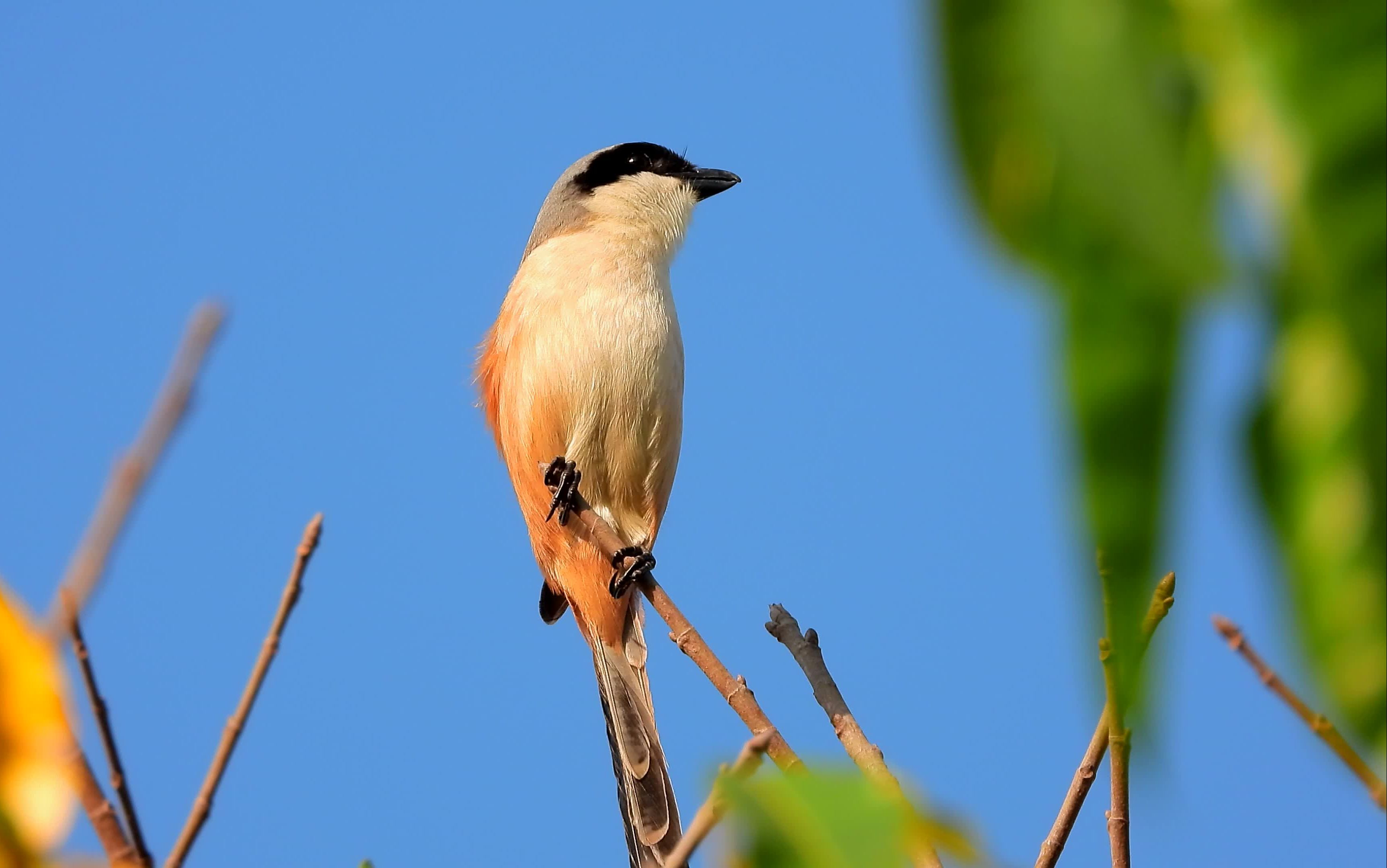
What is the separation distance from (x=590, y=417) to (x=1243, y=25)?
4294 mm

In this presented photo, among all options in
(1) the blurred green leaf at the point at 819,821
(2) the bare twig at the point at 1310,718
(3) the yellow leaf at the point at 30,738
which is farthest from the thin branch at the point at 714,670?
(3) the yellow leaf at the point at 30,738

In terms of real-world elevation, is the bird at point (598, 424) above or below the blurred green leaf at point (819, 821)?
above

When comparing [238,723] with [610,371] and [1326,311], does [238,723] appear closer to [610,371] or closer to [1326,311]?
[1326,311]

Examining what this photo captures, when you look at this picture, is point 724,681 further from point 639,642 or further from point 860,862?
point 639,642

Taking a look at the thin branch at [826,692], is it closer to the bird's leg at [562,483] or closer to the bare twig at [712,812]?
the bare twig at [712,812]

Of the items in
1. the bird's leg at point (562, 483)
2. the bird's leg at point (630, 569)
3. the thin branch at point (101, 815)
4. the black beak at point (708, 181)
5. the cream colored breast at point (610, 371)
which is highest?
the black beak at point (708, 181)

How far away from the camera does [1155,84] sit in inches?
20.5

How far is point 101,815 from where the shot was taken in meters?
1.40

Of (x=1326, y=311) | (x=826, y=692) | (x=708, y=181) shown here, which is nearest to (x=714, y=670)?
(x=826, y=692)

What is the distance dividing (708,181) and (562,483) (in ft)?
7.09

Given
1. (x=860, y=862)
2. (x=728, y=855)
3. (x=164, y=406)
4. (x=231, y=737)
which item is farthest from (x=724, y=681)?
(x=860, y=862)

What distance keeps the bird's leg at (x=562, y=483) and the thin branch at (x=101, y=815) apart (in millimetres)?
3163

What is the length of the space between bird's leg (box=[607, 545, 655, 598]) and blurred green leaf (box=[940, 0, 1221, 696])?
3690 mm

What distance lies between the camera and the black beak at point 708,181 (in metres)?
6.18
